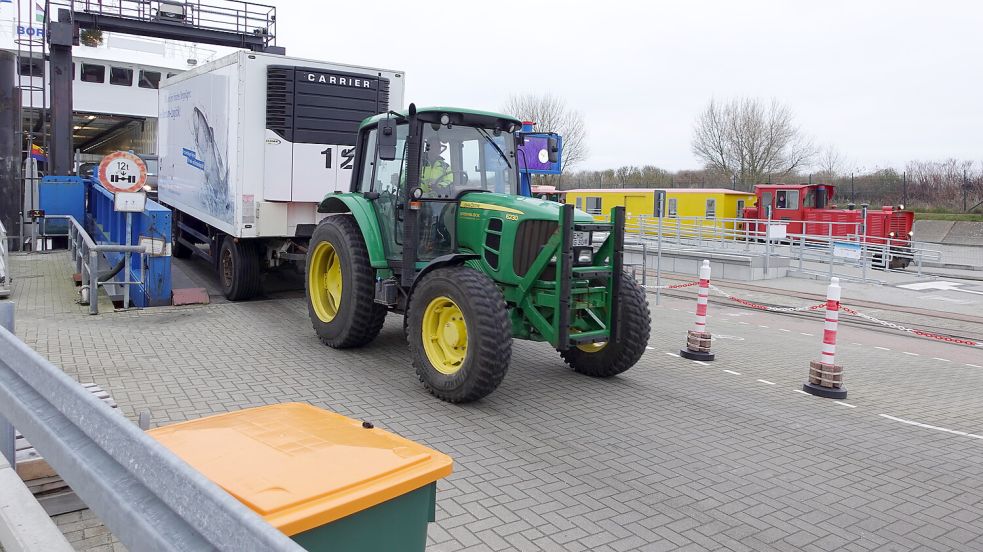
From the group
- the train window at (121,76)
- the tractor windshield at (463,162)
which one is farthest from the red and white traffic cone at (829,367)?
the train window at (121,76)

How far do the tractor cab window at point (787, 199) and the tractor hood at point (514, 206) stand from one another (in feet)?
74.3

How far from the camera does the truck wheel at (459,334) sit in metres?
6.19

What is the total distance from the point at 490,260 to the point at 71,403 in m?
5.00

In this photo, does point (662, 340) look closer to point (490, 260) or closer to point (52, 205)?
point (490, 260)

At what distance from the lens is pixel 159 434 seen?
2.68 m

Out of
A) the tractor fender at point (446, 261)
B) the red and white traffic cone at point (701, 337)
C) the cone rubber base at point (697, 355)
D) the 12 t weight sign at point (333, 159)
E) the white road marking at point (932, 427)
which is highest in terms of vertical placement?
the 12 t weight sign at point (333, 159)

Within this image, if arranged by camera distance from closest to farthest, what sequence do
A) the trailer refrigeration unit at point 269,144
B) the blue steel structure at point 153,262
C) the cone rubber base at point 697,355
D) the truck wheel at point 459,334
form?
the truck wheel at point 459,334, the cone rubber base at point 697,355, the trailer refrigeration unit at point 269,144, the blue steel structure at point 153,262

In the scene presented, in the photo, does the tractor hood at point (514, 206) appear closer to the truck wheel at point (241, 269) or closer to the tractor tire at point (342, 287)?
the tractor tire at point (342, 287)

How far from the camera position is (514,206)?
6.90 meters

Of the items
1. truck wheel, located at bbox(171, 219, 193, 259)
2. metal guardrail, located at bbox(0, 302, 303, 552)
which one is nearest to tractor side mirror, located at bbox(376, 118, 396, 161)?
metal guardrail, located at bbox(0, 302, 303, 552)

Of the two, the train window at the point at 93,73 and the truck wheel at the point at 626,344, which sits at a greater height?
the train window at the point at 93,73

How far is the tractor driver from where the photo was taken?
7.48 m

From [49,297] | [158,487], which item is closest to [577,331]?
[158,487]

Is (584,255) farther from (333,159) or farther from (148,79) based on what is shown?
(148,79)
